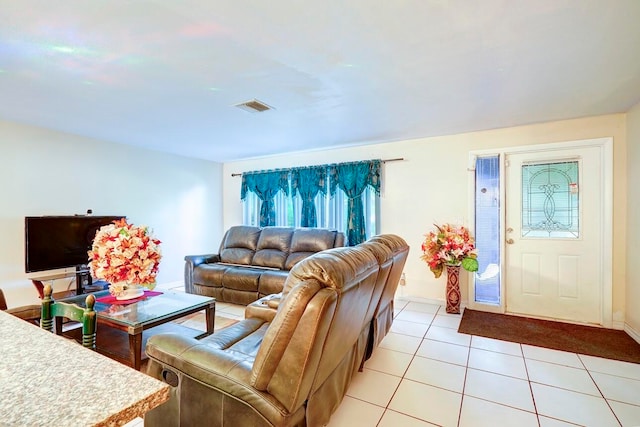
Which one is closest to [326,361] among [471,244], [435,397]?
[435,397]

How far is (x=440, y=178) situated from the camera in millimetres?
3955

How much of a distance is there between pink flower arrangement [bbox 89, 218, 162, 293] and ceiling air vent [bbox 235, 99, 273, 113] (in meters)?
1.43

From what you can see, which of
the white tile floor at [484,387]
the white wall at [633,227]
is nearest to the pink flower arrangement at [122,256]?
the white tile floor at [484,387]

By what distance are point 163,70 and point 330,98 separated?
133 cm

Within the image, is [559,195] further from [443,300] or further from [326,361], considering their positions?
[326,361]

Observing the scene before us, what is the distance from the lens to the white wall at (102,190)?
3.29 metres

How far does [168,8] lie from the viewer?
1.50 m

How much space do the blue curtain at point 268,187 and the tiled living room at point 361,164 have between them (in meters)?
0.13

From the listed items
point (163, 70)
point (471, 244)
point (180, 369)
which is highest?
point (163, 70)

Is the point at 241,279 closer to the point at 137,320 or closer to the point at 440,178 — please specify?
the point at 137,320

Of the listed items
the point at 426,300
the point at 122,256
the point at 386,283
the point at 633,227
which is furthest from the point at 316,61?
the point at 633,227

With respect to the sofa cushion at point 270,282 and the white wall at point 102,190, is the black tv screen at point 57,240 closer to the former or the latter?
the white wall at point 102,190

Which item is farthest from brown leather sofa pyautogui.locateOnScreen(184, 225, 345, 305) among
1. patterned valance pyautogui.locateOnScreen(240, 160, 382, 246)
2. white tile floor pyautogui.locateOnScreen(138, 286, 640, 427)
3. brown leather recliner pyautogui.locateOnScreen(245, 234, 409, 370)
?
white tile floor pyautogui.locateOnScreen(138, 286, 640, 427)

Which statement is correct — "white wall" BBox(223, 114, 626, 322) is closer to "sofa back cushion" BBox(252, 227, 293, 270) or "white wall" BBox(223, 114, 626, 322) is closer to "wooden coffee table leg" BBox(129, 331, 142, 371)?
"sofa back cushion" BBox(252, 227, 293, 270)
